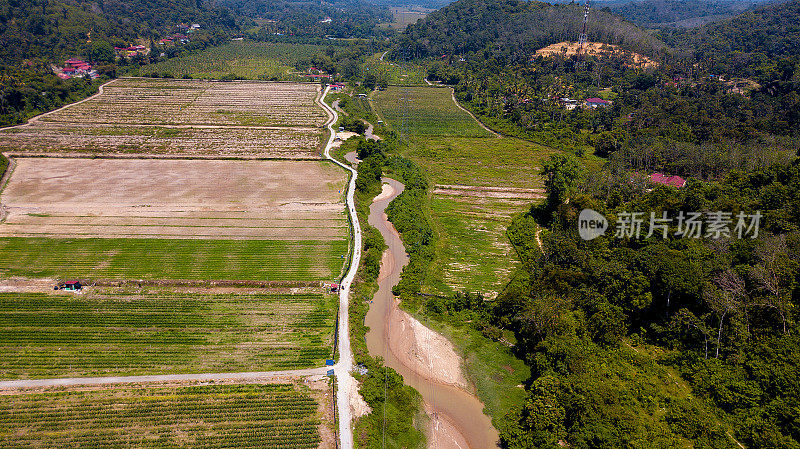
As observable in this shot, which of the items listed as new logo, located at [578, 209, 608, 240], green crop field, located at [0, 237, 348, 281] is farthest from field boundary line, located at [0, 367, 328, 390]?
new logo, located at [578, 209, 608, 240]

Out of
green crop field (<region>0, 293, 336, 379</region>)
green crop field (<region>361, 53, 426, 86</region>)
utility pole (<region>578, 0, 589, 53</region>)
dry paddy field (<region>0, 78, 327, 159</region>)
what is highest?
utility pole (<region>578, 0, 589, 53</region>)

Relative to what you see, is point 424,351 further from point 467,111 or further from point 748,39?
point 748,39

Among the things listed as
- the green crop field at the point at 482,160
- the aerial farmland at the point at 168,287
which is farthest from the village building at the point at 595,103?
the aerial farmland at the point at 168,287

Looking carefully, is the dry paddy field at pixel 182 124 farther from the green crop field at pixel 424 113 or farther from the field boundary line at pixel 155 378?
the field boundary line at pixel 155 378

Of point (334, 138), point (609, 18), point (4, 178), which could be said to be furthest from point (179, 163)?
point (609, 18)

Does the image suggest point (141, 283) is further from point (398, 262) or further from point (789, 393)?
point (789, 393)

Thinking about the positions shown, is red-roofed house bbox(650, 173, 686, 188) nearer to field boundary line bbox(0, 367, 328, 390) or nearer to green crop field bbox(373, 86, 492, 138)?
green crop field bbox(373, 86, 492, 138)
